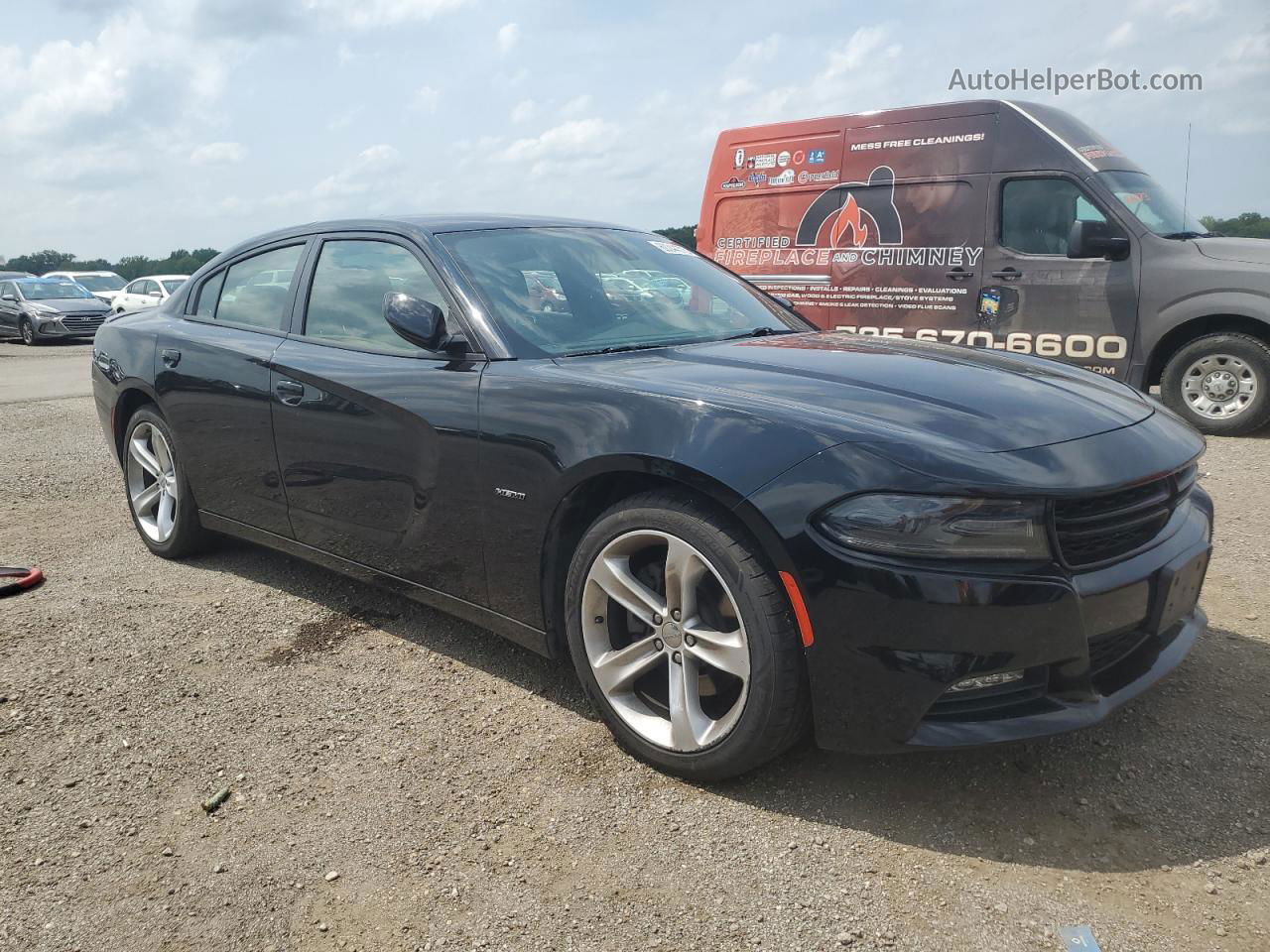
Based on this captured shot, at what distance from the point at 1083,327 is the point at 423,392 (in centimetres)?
605

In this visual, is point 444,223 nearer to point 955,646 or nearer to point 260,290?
point 260,290

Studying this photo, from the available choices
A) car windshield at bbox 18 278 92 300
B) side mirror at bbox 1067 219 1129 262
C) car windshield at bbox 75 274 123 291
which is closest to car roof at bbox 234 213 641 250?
side mirror at bbox 1067 219 1129 262

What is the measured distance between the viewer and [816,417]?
8.20 feet

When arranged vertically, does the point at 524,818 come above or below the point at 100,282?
below

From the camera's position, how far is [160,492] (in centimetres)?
481

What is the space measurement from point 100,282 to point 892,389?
28.9m

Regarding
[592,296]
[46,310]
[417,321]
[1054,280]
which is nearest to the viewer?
[417,321]

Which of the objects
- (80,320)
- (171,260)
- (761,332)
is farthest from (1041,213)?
(171,260)

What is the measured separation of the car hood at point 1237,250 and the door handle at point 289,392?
21.9 feet

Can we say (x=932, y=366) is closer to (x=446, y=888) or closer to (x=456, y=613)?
(x=456, y=613)

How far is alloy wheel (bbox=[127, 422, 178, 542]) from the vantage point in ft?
15.4

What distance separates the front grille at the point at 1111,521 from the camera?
236 centimetres

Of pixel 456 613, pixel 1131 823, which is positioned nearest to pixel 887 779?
pixel 1131 823

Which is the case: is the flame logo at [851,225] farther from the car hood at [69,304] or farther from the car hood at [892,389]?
the car hood at [69,304]
